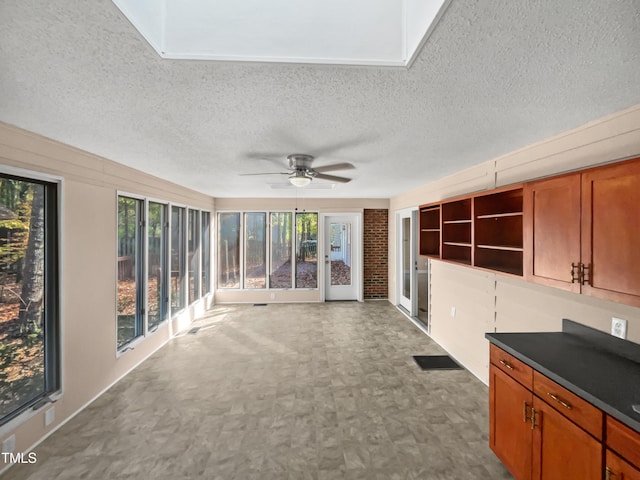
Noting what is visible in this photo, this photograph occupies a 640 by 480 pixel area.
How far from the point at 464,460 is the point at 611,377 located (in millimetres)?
1145

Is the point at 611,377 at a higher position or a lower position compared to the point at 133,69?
lower

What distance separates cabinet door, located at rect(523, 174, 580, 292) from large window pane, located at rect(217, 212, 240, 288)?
18.5 ft

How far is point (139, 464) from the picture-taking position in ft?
6.61

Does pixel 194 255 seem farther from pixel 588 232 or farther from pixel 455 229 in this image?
pixel 588 232

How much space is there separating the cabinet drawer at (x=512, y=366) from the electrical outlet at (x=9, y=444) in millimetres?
→ 3475

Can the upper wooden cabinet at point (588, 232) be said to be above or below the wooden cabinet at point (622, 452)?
above

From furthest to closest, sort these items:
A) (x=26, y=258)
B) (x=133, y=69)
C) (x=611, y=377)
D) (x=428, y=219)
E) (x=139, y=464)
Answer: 1. (x=428, y=219)
2. (x=26, y=258)
3. (x=139, y=464)
4. (x=611, y=377)
5. (x=133, y=69)

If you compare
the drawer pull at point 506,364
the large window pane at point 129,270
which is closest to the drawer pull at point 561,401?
the drawer pull at point 506,364

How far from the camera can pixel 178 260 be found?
15.8ft

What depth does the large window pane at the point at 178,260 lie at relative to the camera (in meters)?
4.60

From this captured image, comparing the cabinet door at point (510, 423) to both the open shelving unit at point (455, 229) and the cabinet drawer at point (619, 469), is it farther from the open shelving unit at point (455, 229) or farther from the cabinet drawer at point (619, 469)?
the open shelving unit at point (455, 229)

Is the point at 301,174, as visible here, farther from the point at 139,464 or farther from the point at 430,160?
the point at 139,464

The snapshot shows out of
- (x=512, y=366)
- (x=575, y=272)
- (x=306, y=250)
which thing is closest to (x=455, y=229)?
(x=575, y=272)

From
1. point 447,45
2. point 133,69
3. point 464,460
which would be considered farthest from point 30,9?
point 464,460
